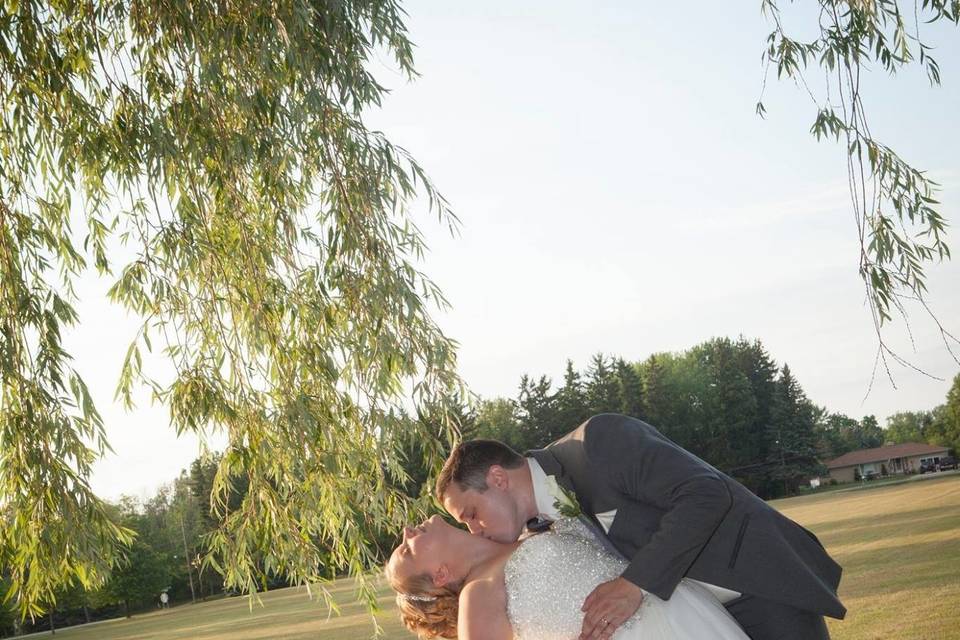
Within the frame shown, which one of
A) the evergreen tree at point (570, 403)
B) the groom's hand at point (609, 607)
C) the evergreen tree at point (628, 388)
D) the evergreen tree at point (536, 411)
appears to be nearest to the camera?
the groom's hand at point (609, 607)

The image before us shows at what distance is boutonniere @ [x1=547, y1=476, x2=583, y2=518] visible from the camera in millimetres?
2977

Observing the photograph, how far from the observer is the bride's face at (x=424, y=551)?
296 cm

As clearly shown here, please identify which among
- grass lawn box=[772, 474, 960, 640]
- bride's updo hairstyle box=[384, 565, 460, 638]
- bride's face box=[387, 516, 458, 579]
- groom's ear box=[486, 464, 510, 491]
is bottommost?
grass lawn box=[772, 474, 960, 640]

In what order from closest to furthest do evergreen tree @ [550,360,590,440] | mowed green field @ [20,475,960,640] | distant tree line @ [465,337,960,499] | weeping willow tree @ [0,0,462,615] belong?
weeping willow tree @ [0,0,462,615]
mowed green field @ [20,475,960,640]
evergreen tree @ [550,360,590,440]
distant tree line @ [465,337,960,499]

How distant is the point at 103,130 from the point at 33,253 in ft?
2.34

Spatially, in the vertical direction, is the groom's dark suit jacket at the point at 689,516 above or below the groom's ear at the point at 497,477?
below

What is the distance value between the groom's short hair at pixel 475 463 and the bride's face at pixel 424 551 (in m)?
0.13

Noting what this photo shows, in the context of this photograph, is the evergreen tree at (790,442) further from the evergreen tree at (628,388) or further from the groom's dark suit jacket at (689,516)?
the groom's dark suit jacket at (689,516)

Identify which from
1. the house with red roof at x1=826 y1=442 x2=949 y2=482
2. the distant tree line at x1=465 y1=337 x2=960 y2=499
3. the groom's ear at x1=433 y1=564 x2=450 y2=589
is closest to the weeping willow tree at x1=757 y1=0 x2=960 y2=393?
the groom's ear at x1=433 y1=564 x2=450 y2=589

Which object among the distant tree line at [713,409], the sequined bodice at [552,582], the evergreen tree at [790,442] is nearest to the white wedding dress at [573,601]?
the sequined bodice at [552,582]

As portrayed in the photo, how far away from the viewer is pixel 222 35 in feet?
16.2

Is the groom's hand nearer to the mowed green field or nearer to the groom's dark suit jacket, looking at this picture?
the groom's dark suit jacket

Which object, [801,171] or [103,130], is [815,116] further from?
[103,130]

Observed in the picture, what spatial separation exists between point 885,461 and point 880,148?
84699mm
